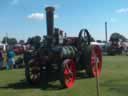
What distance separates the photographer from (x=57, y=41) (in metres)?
14.6

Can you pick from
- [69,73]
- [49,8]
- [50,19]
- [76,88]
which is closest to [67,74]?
[69,73]

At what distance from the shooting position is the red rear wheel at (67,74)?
1315 cm

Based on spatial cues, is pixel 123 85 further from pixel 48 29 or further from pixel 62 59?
pixel 48 29

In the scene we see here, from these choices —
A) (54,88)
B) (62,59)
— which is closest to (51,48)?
(62,59)

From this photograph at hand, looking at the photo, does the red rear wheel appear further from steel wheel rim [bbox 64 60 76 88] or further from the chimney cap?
the chimney cap

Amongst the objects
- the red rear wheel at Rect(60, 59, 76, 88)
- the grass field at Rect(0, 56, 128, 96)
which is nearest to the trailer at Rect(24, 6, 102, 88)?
the red rear wheel at Rect(60, 59, 76, 88)

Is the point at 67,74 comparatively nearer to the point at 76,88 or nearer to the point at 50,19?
the point at 76,88

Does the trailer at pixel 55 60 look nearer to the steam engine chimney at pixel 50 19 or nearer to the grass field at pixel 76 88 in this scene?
the steam engine chimney at pixel 50 19

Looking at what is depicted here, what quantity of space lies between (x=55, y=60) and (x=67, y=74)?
2.67 ft

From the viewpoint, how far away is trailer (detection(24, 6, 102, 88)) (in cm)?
1376

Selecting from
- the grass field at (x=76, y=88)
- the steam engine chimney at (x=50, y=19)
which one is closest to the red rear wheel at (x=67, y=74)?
the grass field at (x=76, y=88)

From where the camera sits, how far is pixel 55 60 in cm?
1403

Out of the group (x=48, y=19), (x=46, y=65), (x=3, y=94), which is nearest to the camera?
(x=3, y=94)

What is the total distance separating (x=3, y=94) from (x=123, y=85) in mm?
4377
